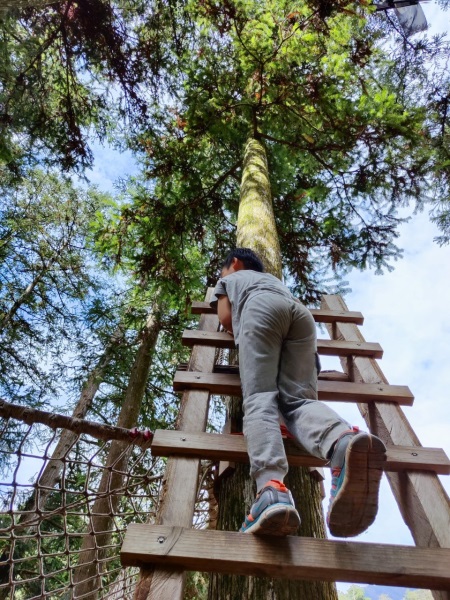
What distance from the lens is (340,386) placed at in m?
2.32

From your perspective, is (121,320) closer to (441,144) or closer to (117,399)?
(117,399)

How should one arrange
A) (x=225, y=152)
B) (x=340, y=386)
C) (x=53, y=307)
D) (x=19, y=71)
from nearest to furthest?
(x=340, y=386) < (x=19, y=71) < (x=225, y=152) < (x=53, y=307)

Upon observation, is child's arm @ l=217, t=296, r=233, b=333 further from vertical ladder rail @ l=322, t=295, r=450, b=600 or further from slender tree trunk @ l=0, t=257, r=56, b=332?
slender tree trunk @ l=0, t=257, r=56, b=332

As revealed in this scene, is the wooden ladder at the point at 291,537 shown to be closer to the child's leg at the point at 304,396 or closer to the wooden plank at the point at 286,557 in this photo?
Answer: the wooden plank at the point at 286,557

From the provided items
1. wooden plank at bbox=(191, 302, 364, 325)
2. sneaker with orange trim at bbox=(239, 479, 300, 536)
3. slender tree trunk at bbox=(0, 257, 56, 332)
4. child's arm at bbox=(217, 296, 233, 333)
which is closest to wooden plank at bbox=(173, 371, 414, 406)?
child's arm at bbox=(217, 296, 233, 333)

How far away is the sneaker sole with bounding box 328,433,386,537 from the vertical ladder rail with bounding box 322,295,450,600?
0.99ft

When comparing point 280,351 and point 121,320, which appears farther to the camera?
point 121,320

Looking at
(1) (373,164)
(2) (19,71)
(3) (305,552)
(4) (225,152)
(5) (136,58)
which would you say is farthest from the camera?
(4) (225,152)

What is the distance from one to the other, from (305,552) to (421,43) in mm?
7144

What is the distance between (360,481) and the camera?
4.60ft

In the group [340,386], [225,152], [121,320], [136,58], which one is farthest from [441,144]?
[121,320]

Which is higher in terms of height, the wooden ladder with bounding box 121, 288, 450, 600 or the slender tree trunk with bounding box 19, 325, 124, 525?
the slender tree trunk with bounding box 19, 325, 124, 525

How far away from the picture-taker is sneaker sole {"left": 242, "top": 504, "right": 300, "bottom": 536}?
135 centimetres

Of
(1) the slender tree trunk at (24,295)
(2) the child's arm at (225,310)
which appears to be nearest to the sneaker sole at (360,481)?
(2) the child's arm at (225,310)
